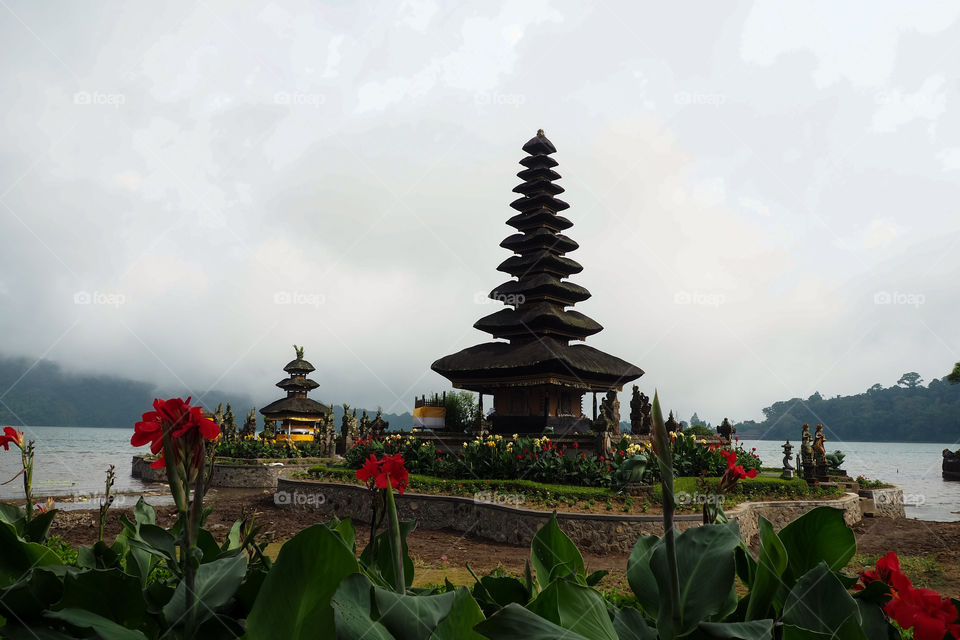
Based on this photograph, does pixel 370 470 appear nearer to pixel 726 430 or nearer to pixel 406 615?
pixel 406 615

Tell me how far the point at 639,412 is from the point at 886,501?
880 centimetres

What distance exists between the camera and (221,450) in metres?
27.9

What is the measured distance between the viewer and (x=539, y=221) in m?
28.5

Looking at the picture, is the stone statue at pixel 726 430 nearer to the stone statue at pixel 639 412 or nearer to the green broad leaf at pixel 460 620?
the stone statue at pixel 639 412

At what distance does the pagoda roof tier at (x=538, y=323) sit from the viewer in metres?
25.1

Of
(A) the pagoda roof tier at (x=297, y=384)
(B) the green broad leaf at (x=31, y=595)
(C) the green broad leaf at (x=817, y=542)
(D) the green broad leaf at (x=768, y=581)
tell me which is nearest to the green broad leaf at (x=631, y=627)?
(D) the green broad leaf at (x=768, y=581)

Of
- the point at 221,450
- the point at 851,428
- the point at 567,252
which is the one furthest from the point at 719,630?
the point at 851,428

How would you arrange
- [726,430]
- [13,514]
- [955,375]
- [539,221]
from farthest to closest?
[955,375] < [539,221] < [726,430] < [13,514]

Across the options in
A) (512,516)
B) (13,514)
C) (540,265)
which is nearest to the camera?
(13,514)

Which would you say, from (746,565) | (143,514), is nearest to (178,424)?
(143,514)

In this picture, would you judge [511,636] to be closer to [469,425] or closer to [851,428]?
[469,425]

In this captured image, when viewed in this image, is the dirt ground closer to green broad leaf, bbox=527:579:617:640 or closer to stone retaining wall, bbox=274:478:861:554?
stone retaining wall, bbox=274:478:861:554

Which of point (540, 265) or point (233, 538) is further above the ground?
point (540, 265)

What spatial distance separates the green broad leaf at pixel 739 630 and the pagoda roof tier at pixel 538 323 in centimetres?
2387
